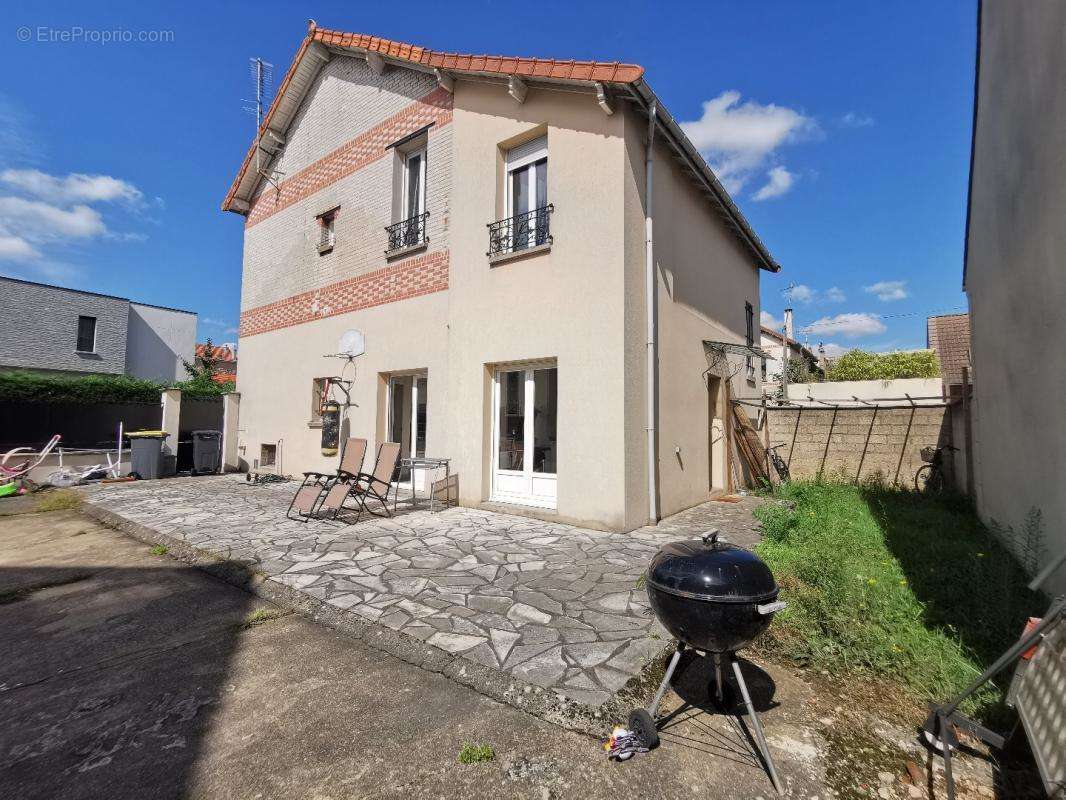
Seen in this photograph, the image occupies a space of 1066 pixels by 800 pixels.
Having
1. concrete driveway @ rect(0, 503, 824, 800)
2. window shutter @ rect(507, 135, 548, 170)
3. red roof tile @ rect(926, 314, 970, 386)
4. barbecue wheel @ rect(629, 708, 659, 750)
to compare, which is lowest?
concrete driveway @ rect(0, 503, 824, 800)

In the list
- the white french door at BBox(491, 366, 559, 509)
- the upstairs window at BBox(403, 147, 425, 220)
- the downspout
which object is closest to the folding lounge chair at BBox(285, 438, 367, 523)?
the white french door at BBox(491, 366, 559, 509)

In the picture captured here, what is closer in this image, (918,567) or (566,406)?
(918,567)

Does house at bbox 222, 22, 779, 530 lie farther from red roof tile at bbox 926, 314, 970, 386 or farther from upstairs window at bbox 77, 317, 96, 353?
A: upstairs window at bbox 77, 317, 96, 353

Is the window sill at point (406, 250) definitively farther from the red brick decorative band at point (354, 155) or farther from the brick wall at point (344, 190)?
the red brick decorative band at point (354, 155)

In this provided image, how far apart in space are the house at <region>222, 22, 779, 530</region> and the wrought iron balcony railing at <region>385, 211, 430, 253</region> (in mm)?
60

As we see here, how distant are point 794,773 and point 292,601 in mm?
3641

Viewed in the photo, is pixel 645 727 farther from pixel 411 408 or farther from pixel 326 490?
pixel 411 408

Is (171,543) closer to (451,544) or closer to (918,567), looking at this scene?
(451,544)

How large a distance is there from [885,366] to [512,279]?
888 inches

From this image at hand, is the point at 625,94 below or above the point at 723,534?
above

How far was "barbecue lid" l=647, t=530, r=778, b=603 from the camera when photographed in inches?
77.5

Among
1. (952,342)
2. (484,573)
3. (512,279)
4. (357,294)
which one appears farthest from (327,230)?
(952,342)

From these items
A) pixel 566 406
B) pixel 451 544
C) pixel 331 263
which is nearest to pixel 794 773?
pixel 451 544

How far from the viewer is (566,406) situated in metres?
6.56
